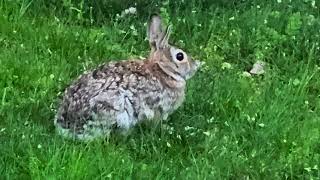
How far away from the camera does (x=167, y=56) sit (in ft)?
25.5

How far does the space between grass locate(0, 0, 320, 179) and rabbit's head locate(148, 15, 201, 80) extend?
0.22 meters

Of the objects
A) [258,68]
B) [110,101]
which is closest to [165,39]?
[110,101]

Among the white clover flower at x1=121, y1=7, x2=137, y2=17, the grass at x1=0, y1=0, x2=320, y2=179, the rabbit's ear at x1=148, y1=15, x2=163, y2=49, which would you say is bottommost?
the grass at x1=0, y1=0, x2=320, y2=179

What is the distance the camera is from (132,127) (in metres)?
7.23

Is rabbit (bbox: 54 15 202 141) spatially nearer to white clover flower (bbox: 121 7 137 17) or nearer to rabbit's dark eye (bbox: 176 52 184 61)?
rabbit's dark eye (bbox: 176 52 184 61)

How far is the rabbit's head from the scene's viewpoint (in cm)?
774

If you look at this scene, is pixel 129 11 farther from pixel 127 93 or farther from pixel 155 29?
pixel 127 93

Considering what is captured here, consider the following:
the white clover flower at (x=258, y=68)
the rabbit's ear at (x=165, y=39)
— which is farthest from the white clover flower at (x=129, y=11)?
the rabbit's ear at (x=165, y=39)

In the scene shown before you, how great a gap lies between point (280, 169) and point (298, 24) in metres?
2.55

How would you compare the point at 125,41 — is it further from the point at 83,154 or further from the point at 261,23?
the point at 83,154

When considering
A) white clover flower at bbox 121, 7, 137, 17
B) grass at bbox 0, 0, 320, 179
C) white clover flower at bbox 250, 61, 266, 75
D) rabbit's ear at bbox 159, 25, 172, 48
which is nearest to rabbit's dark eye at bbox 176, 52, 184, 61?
rabbit's ear at bbox 159, 25, 172, 48

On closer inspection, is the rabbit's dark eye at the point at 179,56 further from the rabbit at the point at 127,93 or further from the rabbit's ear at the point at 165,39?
the rabbit's ear at the point at 165,39

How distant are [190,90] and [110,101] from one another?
1104 mm

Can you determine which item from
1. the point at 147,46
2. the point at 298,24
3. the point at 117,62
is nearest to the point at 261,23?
the point at 298,24
